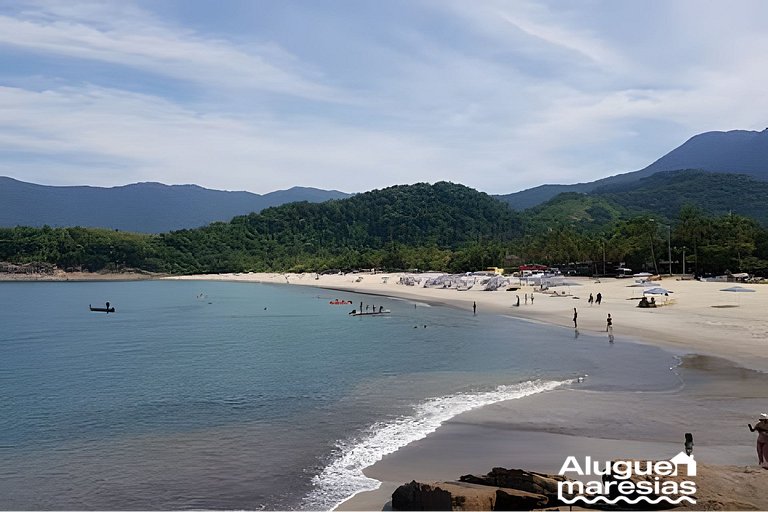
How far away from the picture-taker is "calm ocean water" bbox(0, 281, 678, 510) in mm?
12773

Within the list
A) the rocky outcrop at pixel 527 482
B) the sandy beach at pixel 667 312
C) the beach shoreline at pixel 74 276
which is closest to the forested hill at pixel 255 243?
the beach shoreline at pixel 74 276

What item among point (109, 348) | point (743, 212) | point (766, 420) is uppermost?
point (743, 212)

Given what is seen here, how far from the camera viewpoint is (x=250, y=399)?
21359 millimetres

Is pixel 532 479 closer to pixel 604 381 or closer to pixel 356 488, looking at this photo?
pixel 356 488

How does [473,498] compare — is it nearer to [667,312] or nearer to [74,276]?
[667,312]

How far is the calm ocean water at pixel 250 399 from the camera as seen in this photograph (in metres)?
12.8

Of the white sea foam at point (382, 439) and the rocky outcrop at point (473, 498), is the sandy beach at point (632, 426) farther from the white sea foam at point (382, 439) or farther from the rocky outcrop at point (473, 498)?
the rocky outcrop at point (473, 498)

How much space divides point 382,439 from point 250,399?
7.61 meters

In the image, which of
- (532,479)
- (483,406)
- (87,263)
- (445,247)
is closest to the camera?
(532,479)

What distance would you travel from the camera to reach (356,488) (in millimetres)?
11945

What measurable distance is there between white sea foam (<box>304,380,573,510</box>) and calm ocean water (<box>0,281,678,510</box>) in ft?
0.18

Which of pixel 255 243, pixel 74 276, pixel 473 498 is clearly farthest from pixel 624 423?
pixel 74 276

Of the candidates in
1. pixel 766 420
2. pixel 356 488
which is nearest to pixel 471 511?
pixel 356 488

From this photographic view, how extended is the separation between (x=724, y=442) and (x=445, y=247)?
152486 mm
